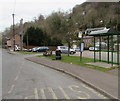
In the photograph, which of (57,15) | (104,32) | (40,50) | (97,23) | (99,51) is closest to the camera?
(104,32)

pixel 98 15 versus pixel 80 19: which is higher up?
pixel 98 15

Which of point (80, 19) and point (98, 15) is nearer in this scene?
point (80, 19)

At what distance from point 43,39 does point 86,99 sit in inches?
2545

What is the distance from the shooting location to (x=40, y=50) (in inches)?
2000

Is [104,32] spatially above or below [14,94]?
above

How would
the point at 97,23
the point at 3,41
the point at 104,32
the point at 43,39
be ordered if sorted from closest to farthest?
the point at 104,32, the point at 43,39, the point at 97,23, the point at 3,41

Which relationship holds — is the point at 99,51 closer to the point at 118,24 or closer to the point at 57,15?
the point at 57,15

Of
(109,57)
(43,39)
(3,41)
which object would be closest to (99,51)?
(109,57)

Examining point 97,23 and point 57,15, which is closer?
point 57,15

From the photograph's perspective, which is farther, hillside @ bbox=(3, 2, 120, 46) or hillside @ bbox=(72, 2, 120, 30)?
hillside @ bbox=(72, 2, 120, 30)

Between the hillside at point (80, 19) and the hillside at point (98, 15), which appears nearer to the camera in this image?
the hillside at point (80, 19)

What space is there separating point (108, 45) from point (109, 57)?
3.44 ft

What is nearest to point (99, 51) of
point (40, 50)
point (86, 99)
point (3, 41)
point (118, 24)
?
point (86, 99)

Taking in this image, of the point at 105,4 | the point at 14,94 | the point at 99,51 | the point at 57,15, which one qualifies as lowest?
the point at 14,94
